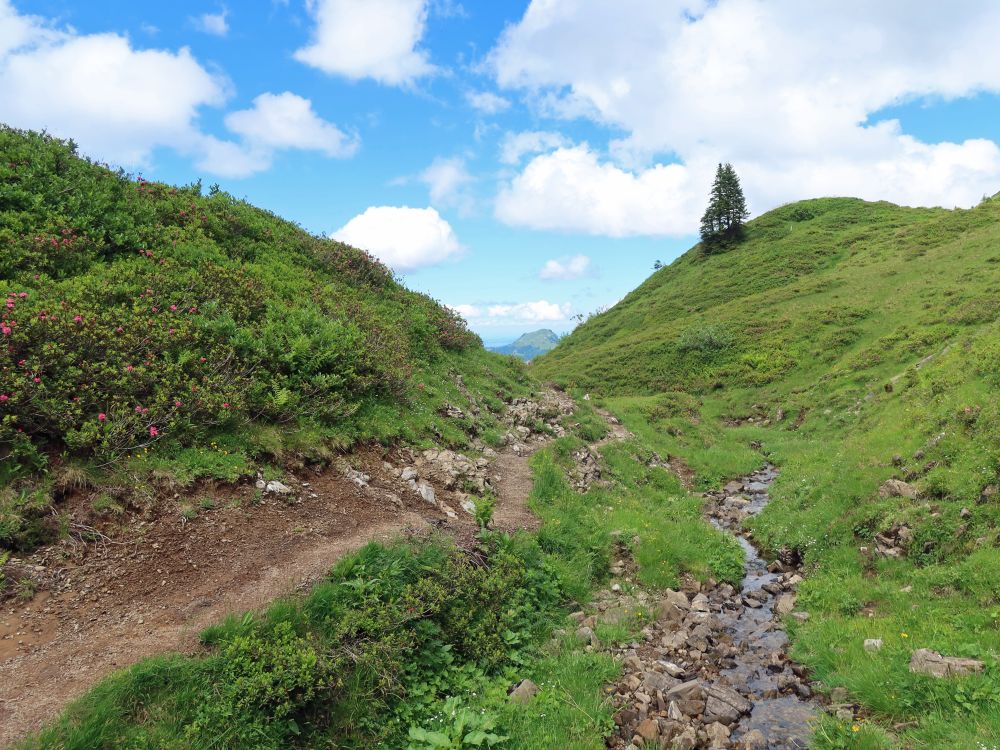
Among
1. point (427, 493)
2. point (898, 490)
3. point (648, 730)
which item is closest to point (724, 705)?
point (648, 730)

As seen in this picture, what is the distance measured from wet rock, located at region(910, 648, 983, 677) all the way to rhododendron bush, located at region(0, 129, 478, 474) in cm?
1245

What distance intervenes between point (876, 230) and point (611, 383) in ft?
192

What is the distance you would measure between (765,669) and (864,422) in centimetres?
1666

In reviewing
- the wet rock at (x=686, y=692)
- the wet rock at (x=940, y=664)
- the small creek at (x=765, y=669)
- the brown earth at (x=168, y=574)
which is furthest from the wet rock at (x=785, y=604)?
the brown earth at (x=168, y=574)

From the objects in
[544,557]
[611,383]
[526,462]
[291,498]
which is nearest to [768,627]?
[544,557]

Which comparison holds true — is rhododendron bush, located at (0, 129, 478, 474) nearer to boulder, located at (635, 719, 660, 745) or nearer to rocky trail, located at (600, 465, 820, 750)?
rocky trail, located at (600, 465, 820, 750)

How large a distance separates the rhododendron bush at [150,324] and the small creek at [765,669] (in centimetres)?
1055

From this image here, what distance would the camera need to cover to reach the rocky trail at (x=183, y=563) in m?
6.43

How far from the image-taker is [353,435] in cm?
1362

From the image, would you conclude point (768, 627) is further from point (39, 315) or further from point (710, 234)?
point (710, 234)

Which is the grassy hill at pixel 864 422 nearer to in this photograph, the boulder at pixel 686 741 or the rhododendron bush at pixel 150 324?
the boulder at pixel 686 741

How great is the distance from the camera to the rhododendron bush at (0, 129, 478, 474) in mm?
9617

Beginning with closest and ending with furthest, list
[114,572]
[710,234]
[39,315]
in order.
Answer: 1. [114,572]
2. [39,315]
3. [710,234]

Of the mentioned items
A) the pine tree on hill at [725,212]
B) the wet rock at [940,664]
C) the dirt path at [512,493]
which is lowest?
the wet rock at [940,664]
